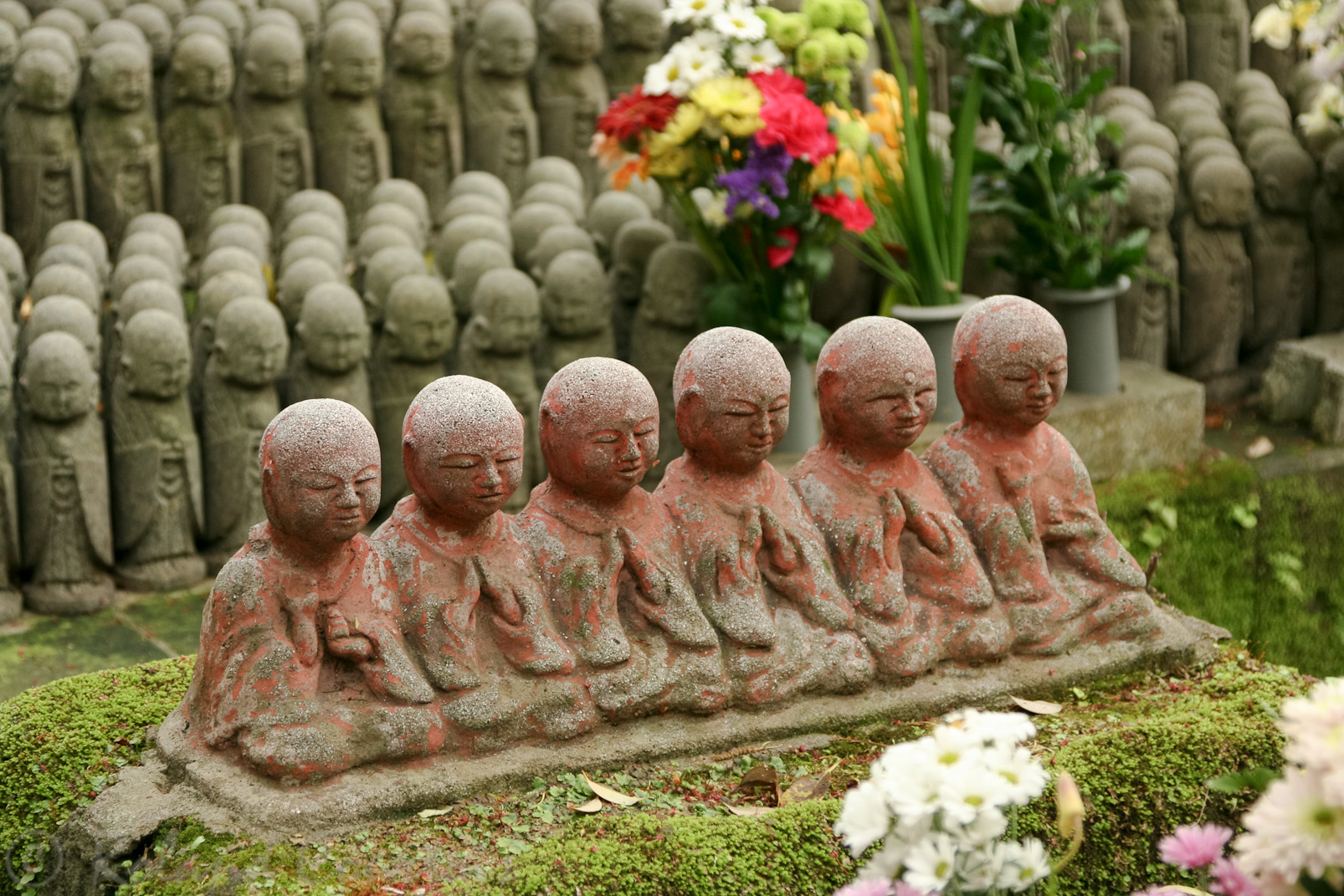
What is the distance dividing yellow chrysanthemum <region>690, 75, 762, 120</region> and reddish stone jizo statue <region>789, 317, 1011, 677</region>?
1377mm

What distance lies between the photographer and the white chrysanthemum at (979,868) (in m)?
1.75

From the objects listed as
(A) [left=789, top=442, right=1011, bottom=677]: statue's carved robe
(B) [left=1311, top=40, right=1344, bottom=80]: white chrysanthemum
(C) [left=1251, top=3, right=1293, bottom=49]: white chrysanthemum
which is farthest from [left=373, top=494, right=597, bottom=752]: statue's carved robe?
(C) [left=1251, top=3, right=1293, bottom=49]: white chrysanthemum

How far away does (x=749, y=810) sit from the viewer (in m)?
2.90

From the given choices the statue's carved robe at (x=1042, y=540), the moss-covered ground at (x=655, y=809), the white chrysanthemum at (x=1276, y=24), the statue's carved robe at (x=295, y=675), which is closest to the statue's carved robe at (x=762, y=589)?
the moss-covered ground at (x=655, y=809)

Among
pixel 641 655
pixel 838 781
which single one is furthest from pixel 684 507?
pixel 838 781

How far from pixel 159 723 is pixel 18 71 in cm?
315

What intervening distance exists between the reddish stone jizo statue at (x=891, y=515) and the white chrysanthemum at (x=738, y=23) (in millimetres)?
1548

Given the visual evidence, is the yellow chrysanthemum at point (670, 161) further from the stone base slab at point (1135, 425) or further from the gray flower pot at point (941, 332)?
the stone base slab at point (1135, 425)

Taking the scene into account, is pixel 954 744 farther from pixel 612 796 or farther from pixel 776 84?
pixel 776 84

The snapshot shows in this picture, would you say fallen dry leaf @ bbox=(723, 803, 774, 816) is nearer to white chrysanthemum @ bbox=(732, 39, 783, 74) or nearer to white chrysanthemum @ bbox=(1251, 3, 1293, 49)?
white chrysanthemum @ bbox=(732, 39, 783, 74)

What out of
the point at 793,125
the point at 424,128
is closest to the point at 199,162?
the point at 424,128

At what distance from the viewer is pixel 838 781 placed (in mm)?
2992

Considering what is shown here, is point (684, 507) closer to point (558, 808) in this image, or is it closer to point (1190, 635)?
point (558, 808)

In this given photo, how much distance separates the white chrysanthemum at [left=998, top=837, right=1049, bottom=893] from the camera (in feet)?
5.77
